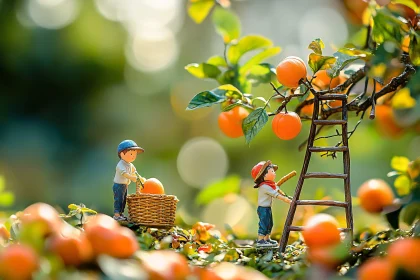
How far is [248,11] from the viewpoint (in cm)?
243

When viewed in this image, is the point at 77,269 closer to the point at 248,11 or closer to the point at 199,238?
the point at 199,238

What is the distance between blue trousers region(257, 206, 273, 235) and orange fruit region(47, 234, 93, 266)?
364mm

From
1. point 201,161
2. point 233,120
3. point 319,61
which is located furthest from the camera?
point 201,161

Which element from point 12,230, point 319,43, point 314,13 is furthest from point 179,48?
point 12,230

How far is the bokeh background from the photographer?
2143 mm

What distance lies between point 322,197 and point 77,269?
0.62 meters

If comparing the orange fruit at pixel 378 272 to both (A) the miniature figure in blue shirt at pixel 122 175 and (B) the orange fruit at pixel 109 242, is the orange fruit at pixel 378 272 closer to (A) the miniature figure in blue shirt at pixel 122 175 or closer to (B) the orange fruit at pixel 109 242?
(B) the orange fruit at pixel 109 242

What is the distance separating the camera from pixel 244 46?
3.39 feet

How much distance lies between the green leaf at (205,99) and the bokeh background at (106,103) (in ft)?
3.58

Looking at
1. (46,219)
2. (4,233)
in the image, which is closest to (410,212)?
(46,219)

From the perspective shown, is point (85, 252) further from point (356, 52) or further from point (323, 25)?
point (323, 25)

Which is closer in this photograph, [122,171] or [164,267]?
[164,267]

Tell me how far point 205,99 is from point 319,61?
18 centimetres

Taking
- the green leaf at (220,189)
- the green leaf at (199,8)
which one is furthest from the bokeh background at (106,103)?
the green leaf at (199,8)
